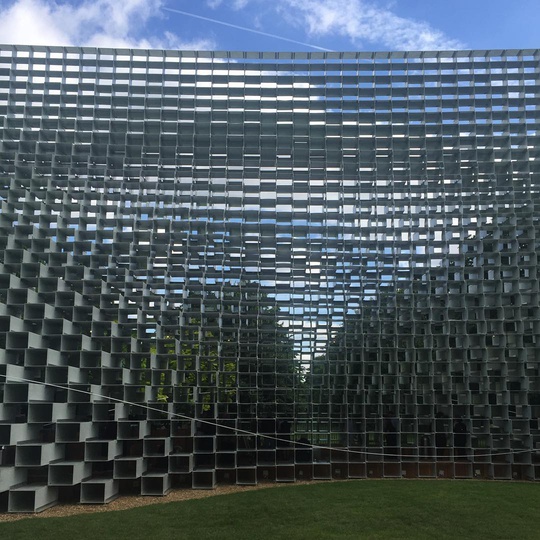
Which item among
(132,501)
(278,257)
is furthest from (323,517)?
(278,257)

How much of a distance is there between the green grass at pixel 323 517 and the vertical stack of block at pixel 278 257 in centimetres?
186

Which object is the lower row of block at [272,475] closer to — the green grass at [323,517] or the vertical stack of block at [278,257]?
the vertical stack of block at [278,257]

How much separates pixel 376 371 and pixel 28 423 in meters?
8.21

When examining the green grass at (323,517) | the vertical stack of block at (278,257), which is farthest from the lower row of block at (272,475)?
the green grass at (323,517)

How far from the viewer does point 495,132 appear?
16297 millimetres

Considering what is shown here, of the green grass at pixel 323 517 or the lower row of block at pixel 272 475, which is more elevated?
the lower row of block at pixel 272 475

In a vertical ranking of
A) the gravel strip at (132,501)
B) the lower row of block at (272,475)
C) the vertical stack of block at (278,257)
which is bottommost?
the gravel strip at (132,501)

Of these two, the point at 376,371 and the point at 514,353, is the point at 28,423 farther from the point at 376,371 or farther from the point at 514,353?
the point at 514,353

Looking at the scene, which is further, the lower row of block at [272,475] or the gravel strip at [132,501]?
the lower row of block at [272,475]

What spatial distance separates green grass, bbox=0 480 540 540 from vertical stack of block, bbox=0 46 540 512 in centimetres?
186

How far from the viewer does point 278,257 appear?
15656 millimetres

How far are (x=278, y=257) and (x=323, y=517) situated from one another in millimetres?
7042

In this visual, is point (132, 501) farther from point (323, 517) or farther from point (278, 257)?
point (278, 257)

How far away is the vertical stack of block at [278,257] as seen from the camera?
13.9 m
